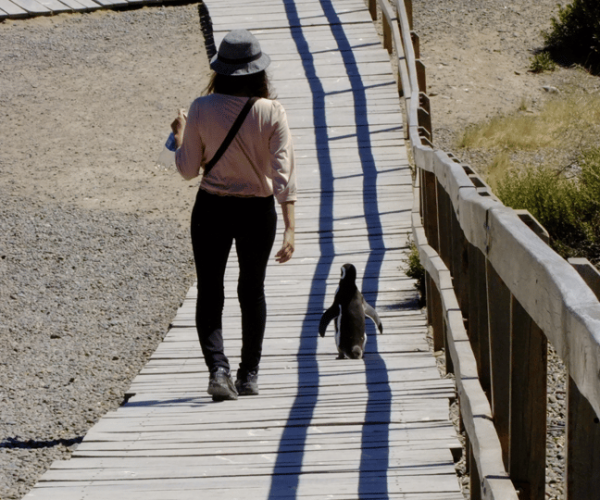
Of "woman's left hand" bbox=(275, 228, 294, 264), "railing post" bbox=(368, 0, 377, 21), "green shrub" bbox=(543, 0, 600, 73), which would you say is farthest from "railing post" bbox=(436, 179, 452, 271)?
"green shrub" bbox=(543, 0, 600, 73)

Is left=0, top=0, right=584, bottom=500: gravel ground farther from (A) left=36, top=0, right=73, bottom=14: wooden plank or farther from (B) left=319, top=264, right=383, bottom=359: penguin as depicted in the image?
(B) left=319, top=264, right=383, bottom=359: penguin

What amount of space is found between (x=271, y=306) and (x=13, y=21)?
1117 cm

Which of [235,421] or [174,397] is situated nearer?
[235,421]

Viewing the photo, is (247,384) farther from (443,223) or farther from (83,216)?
(83,216)

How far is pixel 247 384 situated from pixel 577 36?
36.3 ft

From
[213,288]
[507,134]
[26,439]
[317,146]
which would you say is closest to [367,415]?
[213,288]

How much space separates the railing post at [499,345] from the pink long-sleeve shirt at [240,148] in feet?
4.99

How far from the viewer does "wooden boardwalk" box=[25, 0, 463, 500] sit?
367cm

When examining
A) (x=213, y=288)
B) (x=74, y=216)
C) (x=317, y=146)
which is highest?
(x=213, y=288)

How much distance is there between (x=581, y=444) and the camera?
1.79 meters

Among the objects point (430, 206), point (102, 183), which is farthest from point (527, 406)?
point (102, 183)

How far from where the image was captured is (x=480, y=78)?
13.3 m

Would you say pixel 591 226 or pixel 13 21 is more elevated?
pixel 13 21

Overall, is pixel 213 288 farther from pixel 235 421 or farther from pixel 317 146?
pixel 317 146
